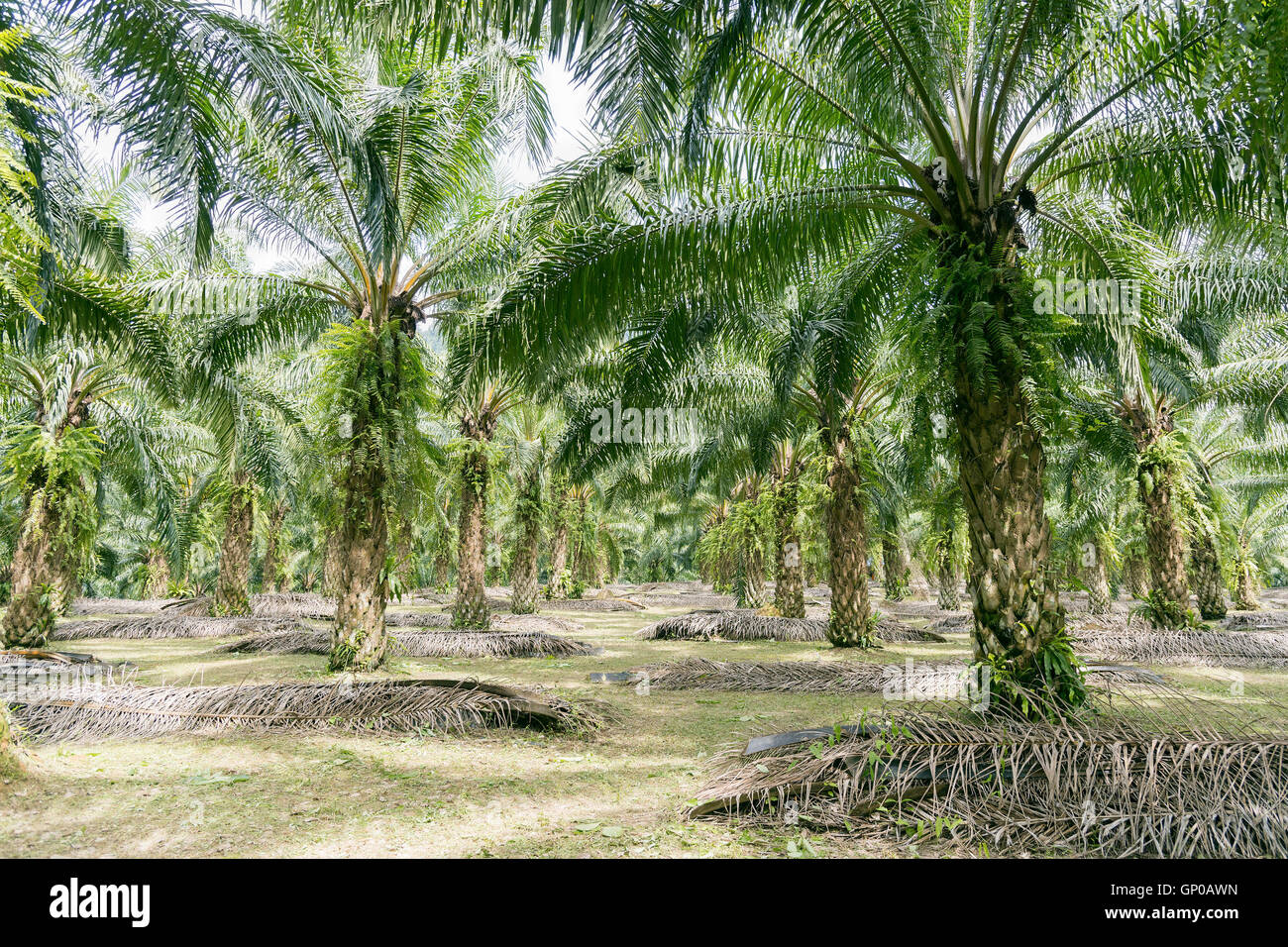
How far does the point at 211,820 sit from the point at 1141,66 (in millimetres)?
7670

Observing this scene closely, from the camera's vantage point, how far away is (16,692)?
5703 mm

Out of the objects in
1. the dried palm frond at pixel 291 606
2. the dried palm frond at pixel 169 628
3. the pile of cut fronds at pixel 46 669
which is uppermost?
the pile of cut fronds at pixel 46 669

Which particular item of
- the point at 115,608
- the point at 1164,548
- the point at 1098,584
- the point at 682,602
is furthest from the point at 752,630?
the point at 115,608

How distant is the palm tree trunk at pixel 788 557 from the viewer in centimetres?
1443

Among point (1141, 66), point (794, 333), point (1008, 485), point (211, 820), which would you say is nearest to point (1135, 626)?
point (794, 333)

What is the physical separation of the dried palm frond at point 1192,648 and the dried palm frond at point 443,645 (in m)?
7.73

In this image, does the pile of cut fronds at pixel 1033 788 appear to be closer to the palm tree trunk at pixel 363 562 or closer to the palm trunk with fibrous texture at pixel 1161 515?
the palm tree trunk at pixel 363 562

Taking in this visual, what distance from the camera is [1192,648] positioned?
33.6ft

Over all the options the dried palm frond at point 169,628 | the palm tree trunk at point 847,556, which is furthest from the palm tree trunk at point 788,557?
the dried palm frond at point 169,628

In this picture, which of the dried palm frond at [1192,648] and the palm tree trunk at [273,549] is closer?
the dried palm frond at [1192,648]

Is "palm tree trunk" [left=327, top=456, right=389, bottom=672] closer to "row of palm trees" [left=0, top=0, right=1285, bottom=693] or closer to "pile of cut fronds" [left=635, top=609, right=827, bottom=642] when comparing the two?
"row of palm trees" [left=0, top=0, right=1285, bottom=693]

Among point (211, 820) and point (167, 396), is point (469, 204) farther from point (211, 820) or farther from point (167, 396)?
point (211, 820)

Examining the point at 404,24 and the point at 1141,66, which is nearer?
the point at 404,24

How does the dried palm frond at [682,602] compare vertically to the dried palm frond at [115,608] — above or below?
below
